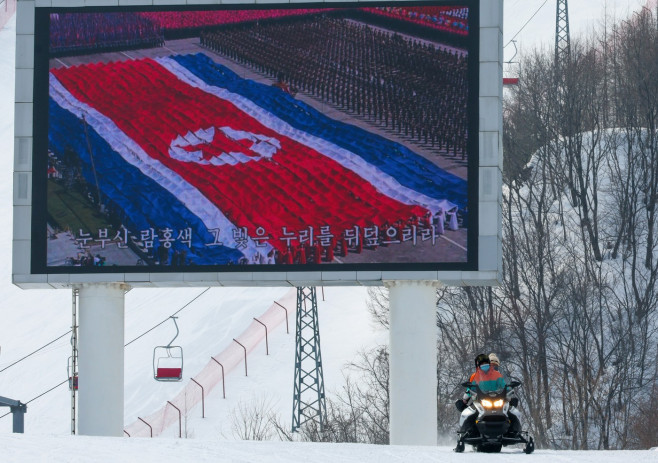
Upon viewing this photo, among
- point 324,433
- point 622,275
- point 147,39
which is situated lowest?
point 324,433

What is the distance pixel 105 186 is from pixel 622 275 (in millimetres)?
31038

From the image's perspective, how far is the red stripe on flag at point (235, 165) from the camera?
28562 millimetres

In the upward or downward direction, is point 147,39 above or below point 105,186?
above

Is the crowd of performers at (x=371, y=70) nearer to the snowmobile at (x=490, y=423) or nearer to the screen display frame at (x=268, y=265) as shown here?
the screen display frame at (x=268, y=265)

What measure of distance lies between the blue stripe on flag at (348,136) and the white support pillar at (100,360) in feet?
13.3

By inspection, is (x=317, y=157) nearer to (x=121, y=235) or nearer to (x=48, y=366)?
(x=121, y=235)

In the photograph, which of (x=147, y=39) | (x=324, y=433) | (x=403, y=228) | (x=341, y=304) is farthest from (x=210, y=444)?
(x=341, y=304)

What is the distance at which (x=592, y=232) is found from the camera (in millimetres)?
59406

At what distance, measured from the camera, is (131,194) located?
95.8 feet

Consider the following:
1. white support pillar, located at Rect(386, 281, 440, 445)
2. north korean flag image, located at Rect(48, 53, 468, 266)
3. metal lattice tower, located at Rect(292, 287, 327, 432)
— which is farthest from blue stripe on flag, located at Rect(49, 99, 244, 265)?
metal lattice tower, located at Rect(292, 287, 327, 432)

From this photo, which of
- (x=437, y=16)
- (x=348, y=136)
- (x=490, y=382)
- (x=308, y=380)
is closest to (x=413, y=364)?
(x=348, y=136)

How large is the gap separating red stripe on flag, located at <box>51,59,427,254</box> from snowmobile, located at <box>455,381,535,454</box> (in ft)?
23.1

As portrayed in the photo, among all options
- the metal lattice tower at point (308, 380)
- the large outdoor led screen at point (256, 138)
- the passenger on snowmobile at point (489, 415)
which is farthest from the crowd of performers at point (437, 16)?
the metal lattice tower at point (308, 380)

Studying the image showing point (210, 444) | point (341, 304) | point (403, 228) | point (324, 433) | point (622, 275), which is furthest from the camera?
point (341, 304)
